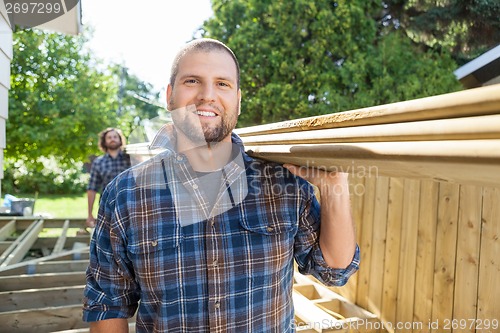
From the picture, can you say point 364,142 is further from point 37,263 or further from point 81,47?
point 81,47

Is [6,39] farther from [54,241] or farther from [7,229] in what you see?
[54,241]

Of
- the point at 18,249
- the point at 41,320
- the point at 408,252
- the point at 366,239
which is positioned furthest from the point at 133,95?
the point at 408,252

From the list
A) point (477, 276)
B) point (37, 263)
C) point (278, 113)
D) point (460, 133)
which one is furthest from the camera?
point (278, 113)

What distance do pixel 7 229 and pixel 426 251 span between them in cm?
533

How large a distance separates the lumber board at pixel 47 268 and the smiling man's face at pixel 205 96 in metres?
3.14

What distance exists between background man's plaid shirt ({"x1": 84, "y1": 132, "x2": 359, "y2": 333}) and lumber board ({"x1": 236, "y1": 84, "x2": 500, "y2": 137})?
1.46 feet

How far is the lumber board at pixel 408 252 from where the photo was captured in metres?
2.54

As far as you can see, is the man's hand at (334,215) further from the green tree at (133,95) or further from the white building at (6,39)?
the green tree at (133,95)

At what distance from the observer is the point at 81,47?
12.9 meters

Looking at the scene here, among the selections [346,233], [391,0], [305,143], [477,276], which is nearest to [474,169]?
[305,143]

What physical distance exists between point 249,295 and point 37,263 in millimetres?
3252

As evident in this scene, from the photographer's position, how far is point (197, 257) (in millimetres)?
1304

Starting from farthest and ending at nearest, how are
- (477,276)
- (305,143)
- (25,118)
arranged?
1. (25,118)
2. (477,276)
3. (305,143)

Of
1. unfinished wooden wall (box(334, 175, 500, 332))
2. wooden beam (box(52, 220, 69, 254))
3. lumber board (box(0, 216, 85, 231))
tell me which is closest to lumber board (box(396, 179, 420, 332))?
unfinished wooden wall (box(334, 175, 500, 332))
